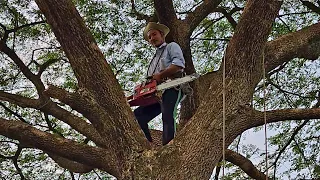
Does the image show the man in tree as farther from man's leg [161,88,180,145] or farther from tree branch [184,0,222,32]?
tree branch [184,0,222,32]

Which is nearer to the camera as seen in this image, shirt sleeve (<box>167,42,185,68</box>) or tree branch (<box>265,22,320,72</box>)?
shirt sleeve (<box>167,42,185,68</box>)

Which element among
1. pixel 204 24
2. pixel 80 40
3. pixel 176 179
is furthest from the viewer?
pixel 204 24

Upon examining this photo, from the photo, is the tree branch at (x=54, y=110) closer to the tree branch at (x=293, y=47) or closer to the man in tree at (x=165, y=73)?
the man in tree at (x=165, y=73)

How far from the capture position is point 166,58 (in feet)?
11.6

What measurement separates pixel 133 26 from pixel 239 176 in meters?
2.05

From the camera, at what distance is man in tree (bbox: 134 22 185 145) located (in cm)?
335

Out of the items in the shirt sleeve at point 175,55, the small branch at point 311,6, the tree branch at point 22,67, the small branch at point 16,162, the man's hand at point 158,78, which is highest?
the small branch at point 311,6

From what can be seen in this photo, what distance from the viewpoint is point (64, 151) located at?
3619mm

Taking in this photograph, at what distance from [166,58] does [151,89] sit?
0.33m

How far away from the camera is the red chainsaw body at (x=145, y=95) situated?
10.9ft

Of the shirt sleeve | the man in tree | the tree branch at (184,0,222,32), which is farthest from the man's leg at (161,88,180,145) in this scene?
the tree branch at (184,0,222,32)

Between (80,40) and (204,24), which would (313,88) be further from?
(80,40)

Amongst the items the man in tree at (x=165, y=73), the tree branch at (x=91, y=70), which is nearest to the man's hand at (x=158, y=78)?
the man in tree at (x=165, y=73)

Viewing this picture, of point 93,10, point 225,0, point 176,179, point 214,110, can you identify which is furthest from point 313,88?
point 176,179
